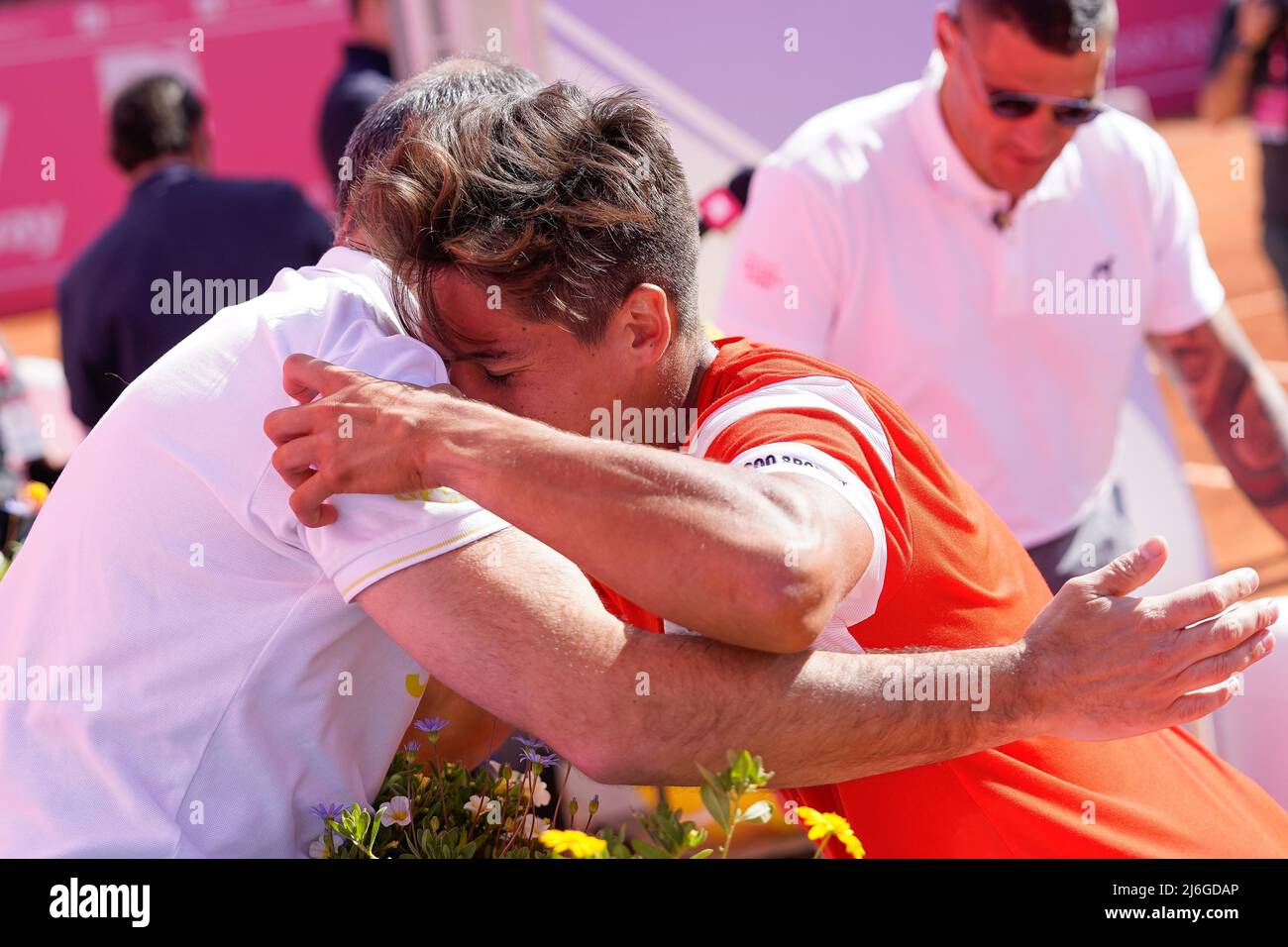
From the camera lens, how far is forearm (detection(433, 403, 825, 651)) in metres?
1.38

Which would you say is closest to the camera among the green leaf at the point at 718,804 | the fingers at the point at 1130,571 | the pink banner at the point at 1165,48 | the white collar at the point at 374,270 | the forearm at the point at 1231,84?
the green leaf at the point at 718,804

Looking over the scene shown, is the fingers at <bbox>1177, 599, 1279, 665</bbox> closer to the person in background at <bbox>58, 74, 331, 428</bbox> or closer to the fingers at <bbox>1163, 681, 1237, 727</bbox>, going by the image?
the fingers at <bbox>1163, 681, 1237, 727</bbox>

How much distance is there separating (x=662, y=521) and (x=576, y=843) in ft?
1.08

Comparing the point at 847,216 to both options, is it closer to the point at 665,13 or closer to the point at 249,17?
the point at 665,13

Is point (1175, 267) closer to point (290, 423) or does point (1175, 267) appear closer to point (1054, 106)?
point (1054, 106)

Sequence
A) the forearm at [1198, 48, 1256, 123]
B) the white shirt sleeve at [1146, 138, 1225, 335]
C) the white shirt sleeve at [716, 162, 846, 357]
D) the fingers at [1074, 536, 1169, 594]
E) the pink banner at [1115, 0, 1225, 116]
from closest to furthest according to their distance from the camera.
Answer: the fingers at [1074, 536, 1169, 594] < the white shirt sleeve at [716, 162, 846, 357] < the white shirt sleeve at [1146, 138, 1225, 335] < the forearm at [1198, 48, 1256, 123] < the pink banner at [1115, 0, 1225, 116]

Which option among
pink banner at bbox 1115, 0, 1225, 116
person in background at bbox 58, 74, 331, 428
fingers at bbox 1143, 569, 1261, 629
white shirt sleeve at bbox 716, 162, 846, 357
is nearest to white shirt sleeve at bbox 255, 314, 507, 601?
fingers at bbox 1143, 569, 1261, 629

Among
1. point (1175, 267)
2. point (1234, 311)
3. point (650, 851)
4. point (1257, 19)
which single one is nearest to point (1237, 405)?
point (1175, 267)

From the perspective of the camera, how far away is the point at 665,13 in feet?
12.6

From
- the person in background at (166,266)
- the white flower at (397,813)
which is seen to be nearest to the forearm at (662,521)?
the white flower at (397,813)

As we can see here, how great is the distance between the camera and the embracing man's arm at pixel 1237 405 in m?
3.12

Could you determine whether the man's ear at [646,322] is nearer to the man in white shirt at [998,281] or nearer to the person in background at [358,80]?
the man in white shirt at [998,281]

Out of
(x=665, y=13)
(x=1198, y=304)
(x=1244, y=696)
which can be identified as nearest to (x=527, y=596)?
(x=1244, y=696)

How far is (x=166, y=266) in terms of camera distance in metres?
4.36
